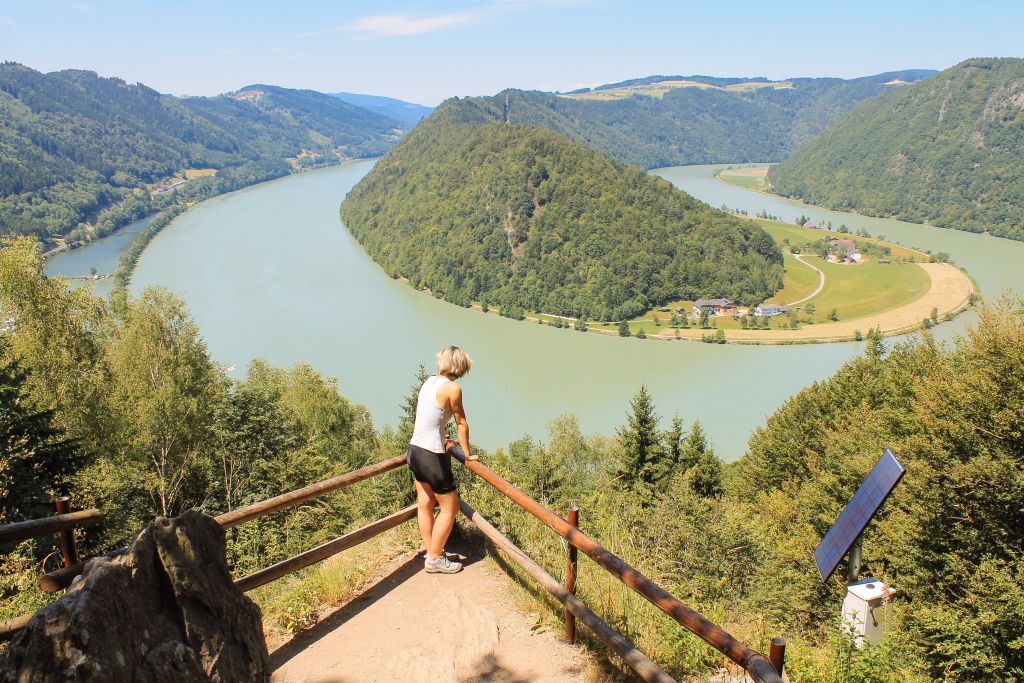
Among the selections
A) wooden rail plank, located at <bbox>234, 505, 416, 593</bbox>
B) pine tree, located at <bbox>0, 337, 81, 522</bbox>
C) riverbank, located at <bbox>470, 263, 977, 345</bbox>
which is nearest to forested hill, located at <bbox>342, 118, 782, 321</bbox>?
riverbank, located at <bbox>470, 263, 977, 345</bbox>

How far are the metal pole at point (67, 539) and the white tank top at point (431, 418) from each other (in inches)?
67.9

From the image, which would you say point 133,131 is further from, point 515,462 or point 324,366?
point 515,462

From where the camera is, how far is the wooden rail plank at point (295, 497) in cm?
314

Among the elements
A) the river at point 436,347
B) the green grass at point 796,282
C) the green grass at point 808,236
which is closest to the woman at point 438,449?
the river at point 436,347

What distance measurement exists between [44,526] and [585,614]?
2.53m

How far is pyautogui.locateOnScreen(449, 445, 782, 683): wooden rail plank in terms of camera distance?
2066 millimetres

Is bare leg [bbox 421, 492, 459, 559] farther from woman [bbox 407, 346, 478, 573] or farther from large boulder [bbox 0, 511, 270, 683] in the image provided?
large boulder [bbox 0, 511, 270, 683]

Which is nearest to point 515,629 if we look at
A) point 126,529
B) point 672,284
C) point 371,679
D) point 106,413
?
point 371,679

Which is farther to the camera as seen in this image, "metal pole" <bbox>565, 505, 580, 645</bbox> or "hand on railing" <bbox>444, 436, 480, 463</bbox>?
"hand on railing" <bbox>444, 436, 480, 463</bbox>

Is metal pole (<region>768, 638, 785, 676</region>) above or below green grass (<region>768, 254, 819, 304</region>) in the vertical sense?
above

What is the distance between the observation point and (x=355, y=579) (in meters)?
3.89

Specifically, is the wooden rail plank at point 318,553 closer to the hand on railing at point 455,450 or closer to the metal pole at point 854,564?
the hand on railing at point 455,450

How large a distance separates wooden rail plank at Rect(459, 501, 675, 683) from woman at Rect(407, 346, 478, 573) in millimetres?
295

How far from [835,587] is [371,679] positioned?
7.84 metres
